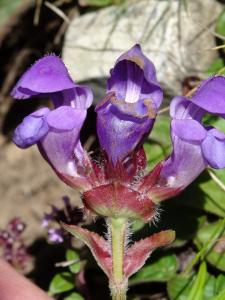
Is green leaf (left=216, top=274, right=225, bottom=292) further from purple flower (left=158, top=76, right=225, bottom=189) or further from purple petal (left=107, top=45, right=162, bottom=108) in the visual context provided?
purple petal (left=107, top=45, right=162, bottom=108)

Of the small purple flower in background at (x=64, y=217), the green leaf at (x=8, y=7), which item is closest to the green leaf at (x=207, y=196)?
the small purple flower in background at (x=64, y=217)

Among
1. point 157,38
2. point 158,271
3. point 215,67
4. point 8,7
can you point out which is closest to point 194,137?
point 158,271

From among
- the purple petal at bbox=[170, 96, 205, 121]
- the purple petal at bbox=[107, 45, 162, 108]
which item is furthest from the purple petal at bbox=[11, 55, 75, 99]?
the purple petal at bbox=[170, 96, 205, 121]

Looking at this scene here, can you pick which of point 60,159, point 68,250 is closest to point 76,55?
point 68,250

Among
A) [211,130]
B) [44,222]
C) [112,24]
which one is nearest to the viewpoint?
[211,130]

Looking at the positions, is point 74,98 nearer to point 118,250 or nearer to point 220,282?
point 118,250

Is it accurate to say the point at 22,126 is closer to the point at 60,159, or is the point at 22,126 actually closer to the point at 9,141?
the point at 60,159
